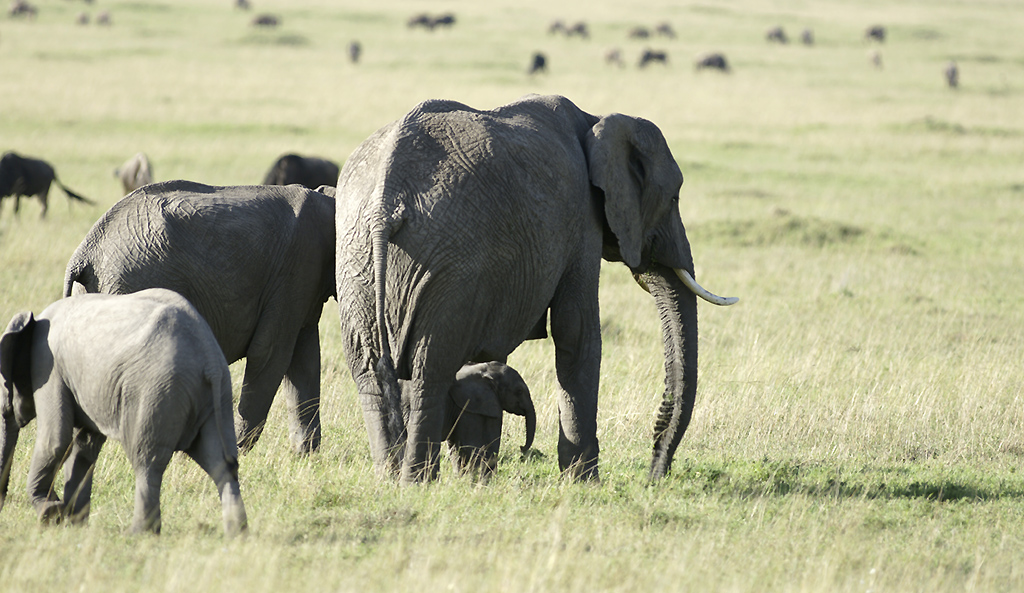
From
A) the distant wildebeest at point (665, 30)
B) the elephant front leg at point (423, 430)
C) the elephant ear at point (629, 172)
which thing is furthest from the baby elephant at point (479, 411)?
the distant wildebeest at point (665, 30)

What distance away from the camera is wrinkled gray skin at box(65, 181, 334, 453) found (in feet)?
21.5

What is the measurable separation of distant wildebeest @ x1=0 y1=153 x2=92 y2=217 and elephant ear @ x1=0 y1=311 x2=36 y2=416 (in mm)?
12162

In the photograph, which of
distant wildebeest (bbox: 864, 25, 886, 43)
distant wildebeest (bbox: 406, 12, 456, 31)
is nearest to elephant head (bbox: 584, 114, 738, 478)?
distant wildebeest (bbox: 406, 12, 456, 31)

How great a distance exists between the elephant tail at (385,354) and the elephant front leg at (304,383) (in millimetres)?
1529

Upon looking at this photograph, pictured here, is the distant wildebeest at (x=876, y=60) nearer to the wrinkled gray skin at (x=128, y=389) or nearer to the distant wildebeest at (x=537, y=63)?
the distant wildebeest at (x=537, y=63)

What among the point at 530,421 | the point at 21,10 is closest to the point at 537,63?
the point at 21,10

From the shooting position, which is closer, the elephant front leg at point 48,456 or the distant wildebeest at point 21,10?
the elephant front leg at point 48,456

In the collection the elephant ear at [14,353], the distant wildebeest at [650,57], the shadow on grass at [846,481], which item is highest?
the elephant ear at [14,353]

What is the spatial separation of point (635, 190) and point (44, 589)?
4.15 m

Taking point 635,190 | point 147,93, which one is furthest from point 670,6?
point 635,190

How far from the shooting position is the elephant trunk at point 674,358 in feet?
23.0

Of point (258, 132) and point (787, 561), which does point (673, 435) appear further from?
point (258, 132)

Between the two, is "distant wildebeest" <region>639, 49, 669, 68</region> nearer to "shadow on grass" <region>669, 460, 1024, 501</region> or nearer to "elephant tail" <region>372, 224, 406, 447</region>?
"shadow on grass" <region>669, 460, 1024, 501</region>

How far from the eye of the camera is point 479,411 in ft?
22.3
